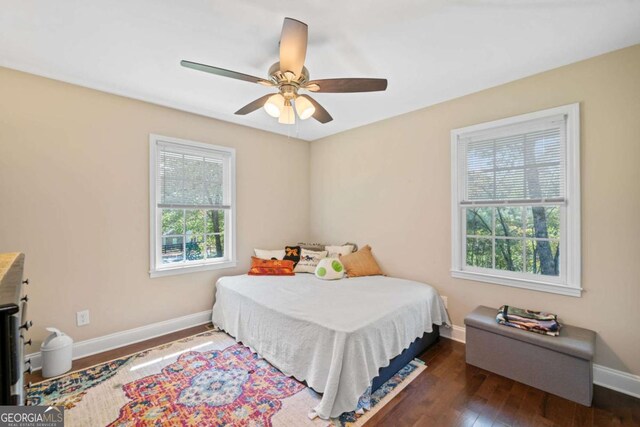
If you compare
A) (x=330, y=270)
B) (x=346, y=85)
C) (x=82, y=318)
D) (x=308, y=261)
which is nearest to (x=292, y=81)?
(x=346, y=85)

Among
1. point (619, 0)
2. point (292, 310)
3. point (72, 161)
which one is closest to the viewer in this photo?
point (619, 0)

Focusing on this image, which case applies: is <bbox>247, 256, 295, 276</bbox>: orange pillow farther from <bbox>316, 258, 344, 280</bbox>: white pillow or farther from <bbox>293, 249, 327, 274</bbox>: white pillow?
Answer: <bbox>316, 258, 344, 280</bbox>: white pillow

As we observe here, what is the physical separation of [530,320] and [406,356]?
99cm

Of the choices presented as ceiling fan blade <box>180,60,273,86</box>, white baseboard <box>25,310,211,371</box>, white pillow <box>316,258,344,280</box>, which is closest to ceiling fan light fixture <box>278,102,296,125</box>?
ceiling fan blade <box>180,60,273,86</box>

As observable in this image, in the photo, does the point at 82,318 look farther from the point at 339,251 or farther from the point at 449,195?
the point at 449,195

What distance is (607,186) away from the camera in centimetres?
204

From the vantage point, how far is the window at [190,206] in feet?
9.61

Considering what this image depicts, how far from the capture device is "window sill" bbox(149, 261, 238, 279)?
114 inches

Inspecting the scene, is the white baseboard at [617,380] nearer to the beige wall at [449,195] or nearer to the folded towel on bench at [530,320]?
the beige wall at [449,195]

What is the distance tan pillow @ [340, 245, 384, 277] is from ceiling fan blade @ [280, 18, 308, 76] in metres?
2.25

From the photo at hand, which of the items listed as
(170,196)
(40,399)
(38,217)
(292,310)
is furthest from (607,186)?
(38,217)

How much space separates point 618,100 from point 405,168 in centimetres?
170

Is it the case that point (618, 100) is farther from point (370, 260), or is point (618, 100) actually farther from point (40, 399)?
point (40, 399)

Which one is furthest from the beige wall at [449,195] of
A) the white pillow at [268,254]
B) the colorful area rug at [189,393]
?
the colorful area rug at [189,393]
